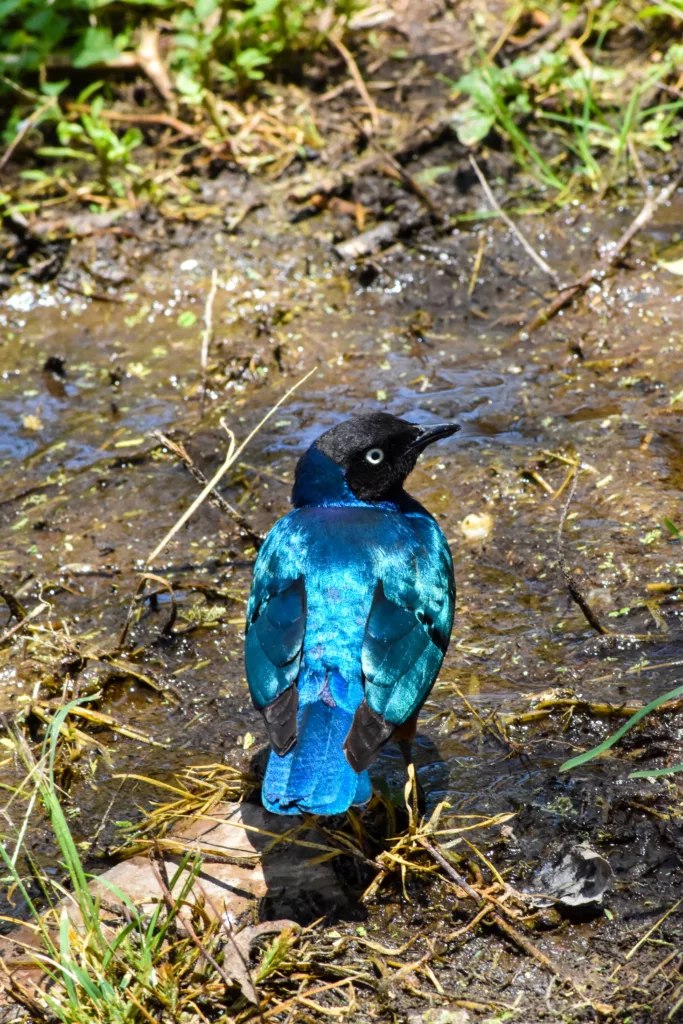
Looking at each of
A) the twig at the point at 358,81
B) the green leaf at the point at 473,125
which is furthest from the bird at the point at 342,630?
the twig at the point at 358,81

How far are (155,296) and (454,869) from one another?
4.24 meters

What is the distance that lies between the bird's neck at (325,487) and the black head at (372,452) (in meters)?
0.02

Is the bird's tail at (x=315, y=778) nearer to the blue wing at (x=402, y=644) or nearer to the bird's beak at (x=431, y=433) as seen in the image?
the blue wing at (x=402, y=644)

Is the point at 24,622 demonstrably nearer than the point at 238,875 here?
No

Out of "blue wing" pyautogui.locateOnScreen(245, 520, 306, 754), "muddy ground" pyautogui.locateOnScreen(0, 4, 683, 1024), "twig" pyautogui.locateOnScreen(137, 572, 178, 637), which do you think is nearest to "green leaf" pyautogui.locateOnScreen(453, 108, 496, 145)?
"muddy ground" pyautogui.locateOnScreen(0, 4, 683, 1024)

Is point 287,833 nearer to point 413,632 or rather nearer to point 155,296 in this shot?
point 413,632

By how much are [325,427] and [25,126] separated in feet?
10.3

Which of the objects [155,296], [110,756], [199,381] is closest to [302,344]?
[199,381]

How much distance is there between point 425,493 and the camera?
16.0 ft

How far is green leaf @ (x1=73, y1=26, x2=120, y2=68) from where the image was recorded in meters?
7.27

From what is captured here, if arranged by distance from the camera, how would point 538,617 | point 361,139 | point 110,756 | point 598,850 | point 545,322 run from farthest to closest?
1. point 361,139
2. point 545,322
3. point 538,617
4. point 110,756
5. point 598,850

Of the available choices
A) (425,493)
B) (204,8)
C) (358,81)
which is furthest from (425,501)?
(204,8)

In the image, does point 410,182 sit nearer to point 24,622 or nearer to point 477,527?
point 477,527

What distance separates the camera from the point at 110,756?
148 inches
